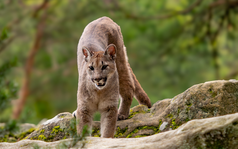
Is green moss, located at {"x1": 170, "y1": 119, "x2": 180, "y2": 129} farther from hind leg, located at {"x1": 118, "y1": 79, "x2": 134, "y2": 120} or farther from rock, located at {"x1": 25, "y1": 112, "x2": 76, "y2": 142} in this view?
rock, located at {"x1": 25, "y1": 112, "x2": 76, "y2": 142}

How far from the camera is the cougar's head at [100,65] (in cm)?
371

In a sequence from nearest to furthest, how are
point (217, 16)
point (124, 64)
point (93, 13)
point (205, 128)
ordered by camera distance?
point (205, 128), point (124, 64), point (217, 16), point (93, 13)

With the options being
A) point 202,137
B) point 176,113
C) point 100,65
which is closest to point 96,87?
point 100,65

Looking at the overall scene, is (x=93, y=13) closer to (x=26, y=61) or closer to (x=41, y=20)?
(x=41, y=20)

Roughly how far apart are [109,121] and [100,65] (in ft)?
2.65

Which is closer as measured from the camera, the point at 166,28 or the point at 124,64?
the point at 124,64

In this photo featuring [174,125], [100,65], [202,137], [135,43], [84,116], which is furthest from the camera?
[135,43]

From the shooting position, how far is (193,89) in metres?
3.60

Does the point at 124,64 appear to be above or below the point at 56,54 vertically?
below

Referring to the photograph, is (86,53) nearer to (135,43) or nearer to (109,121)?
(109,121)

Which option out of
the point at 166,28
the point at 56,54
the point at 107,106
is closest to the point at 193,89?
the point at 107,106

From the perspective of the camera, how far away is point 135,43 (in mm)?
8055

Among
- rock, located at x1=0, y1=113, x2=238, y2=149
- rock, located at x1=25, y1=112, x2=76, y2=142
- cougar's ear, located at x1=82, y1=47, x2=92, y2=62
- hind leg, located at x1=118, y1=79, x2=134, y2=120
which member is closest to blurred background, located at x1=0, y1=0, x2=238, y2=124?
hind leg, located at x1=118, y1=79, x2=134, y2=120

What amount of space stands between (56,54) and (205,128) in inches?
288
